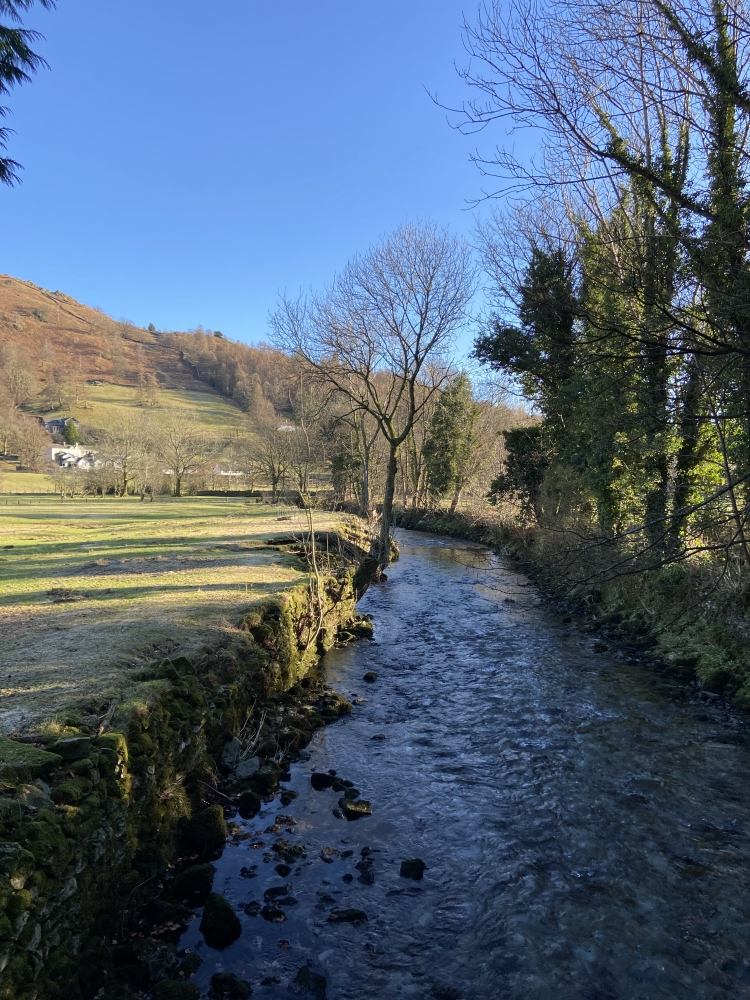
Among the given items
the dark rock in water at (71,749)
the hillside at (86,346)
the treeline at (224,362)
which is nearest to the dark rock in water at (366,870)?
the dark rock in water at (71,749)

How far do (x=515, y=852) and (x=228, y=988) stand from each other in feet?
8.95

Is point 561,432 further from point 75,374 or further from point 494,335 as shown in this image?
point 75,374

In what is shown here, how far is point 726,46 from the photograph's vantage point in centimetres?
411

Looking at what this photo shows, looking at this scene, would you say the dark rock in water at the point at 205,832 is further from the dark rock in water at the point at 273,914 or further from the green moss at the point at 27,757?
the green moss at the point at 27,757

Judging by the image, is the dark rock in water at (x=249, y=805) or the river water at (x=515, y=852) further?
the dark rock in water at (x=249, y=805)

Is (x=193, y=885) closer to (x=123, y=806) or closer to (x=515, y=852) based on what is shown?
(x=123, y=806)

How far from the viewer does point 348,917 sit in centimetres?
435

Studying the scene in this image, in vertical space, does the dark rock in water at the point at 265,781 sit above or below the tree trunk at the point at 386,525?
below

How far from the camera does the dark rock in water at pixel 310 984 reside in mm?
3689

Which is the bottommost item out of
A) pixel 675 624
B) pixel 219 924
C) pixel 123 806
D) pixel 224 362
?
pixel 219 924

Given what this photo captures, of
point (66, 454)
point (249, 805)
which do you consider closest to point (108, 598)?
point (249, 805)

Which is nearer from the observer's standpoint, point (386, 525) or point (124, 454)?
point (386, 525)

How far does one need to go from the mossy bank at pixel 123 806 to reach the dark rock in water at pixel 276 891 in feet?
2.33

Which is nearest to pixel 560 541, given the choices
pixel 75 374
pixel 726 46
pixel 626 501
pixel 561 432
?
pixel 626 501
